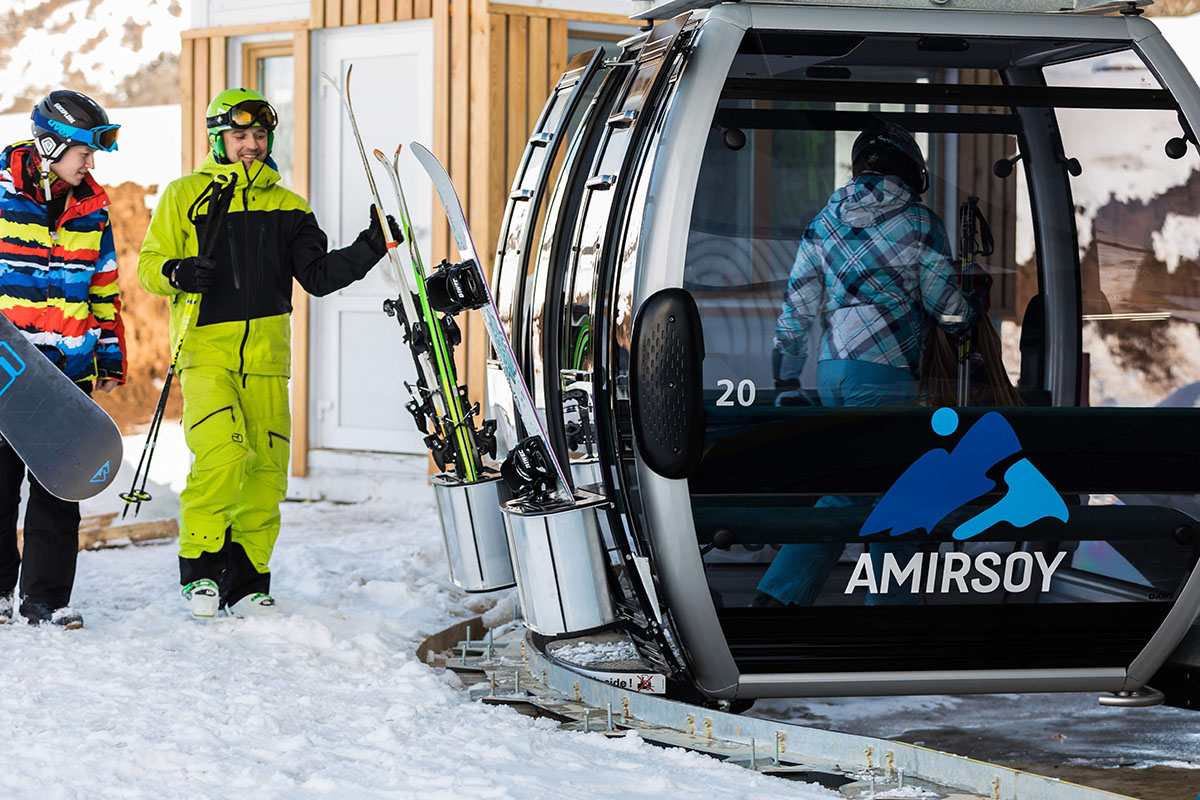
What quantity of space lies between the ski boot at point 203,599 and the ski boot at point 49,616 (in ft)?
1.12

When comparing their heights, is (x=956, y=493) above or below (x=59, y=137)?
below

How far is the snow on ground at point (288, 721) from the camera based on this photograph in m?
3.06

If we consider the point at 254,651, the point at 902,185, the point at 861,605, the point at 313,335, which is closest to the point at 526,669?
the point at 254,651

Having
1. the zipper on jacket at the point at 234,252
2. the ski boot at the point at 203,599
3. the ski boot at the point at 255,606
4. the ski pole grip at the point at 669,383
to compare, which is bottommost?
the ski boot at the point at 255,606

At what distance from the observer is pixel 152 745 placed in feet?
10.8

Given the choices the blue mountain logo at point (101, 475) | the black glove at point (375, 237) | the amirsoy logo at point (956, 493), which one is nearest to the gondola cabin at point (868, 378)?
the amirsoy logo at point (956, 493)

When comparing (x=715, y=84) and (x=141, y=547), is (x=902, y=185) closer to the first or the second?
(x=715, y=84)

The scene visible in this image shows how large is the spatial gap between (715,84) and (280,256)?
2246 mm

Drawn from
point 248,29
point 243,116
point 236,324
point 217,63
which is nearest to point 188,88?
point 217,63

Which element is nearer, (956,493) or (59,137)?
(956,493)

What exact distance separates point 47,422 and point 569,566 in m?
2.04

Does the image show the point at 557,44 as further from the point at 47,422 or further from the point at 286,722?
the point at 286,722

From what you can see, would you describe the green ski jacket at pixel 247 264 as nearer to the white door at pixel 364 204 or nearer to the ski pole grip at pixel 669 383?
the ski pole grip at pixel 669 383

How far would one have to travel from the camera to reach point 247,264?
4.97m
